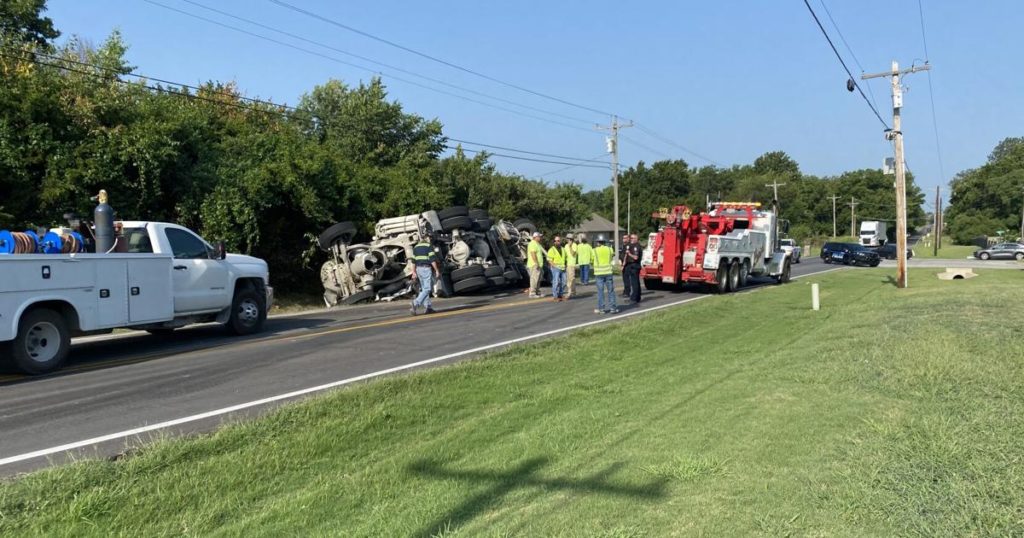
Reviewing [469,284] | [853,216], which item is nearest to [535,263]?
[469,284]

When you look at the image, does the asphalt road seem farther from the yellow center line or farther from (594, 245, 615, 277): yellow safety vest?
(594, 245, 615, 277): yellow safety vest

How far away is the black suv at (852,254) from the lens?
153 ft

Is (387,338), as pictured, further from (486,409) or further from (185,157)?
(185,157)

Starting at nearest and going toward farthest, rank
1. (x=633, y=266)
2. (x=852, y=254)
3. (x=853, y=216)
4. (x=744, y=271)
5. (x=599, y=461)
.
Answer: (x=599, y=461), (x=633, y=266), (x=744, y=271), (x=852, y=254), (x=853, y=216)

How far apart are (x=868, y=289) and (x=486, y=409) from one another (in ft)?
73.3

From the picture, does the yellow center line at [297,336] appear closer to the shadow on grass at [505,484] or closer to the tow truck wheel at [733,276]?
the shadow on grass at [505,484]

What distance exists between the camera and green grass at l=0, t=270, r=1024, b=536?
4078mm

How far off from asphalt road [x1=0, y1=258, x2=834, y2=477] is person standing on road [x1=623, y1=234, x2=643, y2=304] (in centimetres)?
226

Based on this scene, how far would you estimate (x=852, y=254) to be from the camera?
4684cm

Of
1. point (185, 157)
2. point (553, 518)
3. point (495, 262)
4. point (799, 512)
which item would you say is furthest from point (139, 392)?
point (495, 262)

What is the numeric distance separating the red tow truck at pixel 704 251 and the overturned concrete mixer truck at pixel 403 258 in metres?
5.22

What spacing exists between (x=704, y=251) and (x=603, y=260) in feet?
22.1

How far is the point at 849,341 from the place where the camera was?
1058cm

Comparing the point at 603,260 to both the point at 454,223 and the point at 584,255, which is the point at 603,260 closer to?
the point at 584,255
